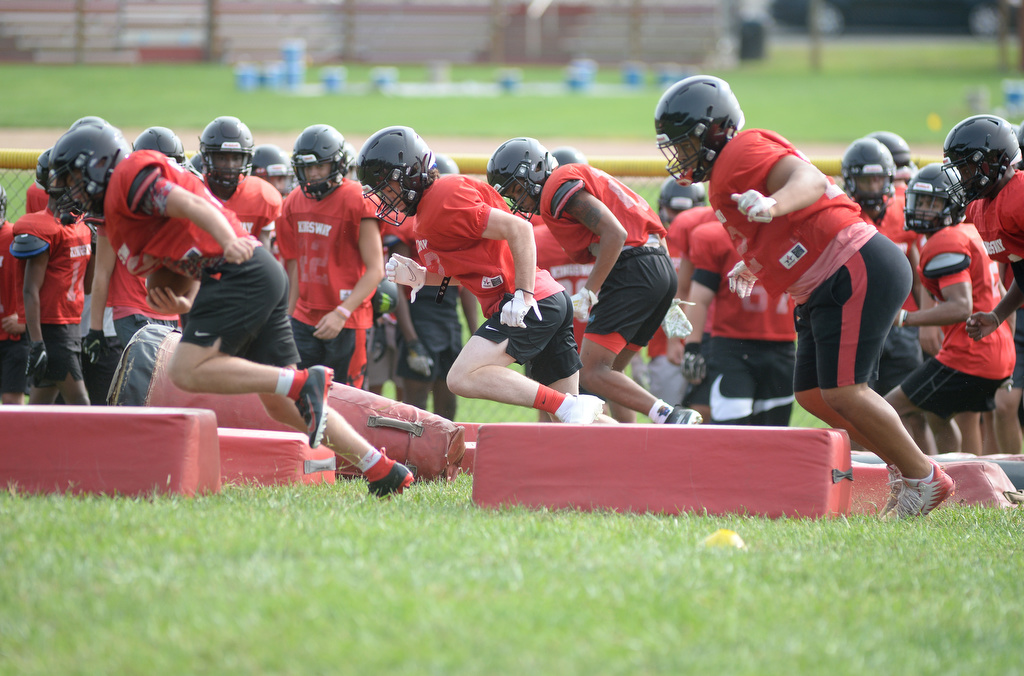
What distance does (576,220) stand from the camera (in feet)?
19.5

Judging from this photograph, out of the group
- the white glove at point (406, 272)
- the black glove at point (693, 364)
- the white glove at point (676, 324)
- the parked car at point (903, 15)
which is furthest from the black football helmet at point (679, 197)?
the parked car at point (903, 15)

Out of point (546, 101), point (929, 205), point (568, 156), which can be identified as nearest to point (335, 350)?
point (568, 156)

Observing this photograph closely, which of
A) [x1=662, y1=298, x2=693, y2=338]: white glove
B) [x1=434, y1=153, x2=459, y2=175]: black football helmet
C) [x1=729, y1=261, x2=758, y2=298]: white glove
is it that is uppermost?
[x1=434, y1=153, x2=459, y2=175]: black football helmet

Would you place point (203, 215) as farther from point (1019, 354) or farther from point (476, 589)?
point (1019, 354)

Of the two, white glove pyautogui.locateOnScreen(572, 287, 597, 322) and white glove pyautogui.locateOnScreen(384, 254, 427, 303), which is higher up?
white glove pyautogui.locateOnScreen(384, 254, 427, 303)

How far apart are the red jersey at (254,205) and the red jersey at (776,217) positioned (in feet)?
11.1

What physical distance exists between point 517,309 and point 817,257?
4.63 feet

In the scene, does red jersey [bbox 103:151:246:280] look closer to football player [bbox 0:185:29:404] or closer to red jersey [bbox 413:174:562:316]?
red jersey [bbox 413:174:562:316]

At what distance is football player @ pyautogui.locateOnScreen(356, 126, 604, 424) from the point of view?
5111 millimetres

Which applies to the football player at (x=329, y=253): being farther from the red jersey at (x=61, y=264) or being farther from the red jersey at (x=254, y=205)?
the red jersey at (x=61, y=264)

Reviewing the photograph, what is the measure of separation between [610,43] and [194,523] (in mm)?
37673

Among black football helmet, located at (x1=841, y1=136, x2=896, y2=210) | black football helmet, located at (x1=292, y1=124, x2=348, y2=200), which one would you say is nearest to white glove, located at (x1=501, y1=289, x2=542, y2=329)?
black football helmet, located at (x1=292, y1=124, x2=348, y2=200)

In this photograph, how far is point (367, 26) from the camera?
130ft

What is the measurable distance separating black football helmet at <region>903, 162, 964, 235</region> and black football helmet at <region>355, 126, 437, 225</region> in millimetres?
3109
